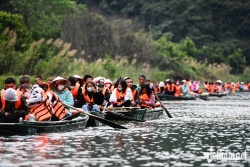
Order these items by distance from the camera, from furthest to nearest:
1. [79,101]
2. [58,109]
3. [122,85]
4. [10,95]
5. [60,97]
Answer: [122,85] → [79,101] → [60,97] → [58,109] → [10,95]

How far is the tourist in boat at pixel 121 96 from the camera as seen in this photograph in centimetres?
2720

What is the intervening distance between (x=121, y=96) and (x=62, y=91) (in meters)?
4.36

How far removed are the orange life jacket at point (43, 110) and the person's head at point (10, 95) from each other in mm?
639

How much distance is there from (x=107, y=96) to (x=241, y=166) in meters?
13.4

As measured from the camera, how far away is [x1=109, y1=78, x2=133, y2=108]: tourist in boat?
27.2 meters

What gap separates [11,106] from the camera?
20.3 m

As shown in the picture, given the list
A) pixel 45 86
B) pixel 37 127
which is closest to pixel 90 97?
pixel 45 86

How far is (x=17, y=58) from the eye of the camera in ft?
114

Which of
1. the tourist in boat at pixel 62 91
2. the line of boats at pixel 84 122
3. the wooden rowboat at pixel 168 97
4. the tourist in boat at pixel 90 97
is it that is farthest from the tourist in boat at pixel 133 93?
the wooden rowboat at pixel 168 97

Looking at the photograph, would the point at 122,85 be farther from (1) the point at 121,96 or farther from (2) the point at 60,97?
(2) the point at 60,97

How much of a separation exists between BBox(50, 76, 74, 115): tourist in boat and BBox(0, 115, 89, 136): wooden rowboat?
1.40 m

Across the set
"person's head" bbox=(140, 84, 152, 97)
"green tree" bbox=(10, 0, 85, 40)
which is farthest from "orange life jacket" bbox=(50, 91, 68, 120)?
"green tree" bbox=(10, 0, 85, 40)

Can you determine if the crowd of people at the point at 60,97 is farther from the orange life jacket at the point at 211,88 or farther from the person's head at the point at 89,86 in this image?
the orange life jacket at the point at 211,88

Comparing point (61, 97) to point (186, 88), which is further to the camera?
point (186, 88)
